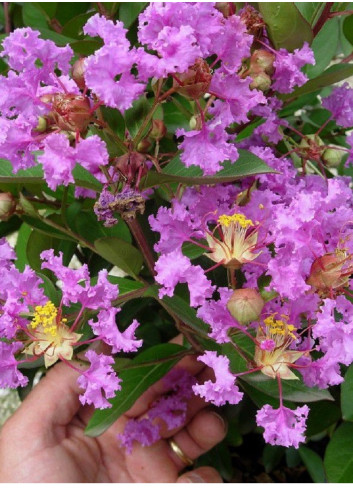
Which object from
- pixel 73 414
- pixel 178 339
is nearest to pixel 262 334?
pixel 178 339

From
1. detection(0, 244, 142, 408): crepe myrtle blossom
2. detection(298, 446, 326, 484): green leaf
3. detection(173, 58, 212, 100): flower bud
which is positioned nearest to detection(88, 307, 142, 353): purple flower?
detection(0, 244, 142, 408): crepe myrtle blossom

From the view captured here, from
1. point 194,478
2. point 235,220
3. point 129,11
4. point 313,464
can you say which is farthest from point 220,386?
point 313,464

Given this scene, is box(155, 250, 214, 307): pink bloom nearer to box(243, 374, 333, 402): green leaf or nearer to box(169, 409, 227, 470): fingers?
box(243, 374, 333, 402): green leaf

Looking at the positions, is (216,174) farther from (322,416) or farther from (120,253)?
(322,416)

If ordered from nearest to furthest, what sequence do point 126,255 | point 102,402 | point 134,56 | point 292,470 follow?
point 134,56 < point 102,402 < point 126,255 < point 292,470

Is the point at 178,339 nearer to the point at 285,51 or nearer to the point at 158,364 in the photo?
the point at 158,364

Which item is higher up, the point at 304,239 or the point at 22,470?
the point at 304,239
